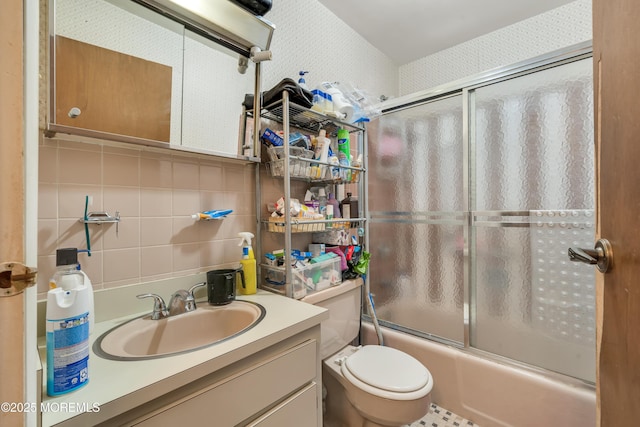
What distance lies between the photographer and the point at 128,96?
3.10 ft

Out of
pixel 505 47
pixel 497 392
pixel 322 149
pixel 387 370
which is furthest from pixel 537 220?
pixel 505 47

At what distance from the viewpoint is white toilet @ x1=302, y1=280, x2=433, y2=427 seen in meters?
1.05

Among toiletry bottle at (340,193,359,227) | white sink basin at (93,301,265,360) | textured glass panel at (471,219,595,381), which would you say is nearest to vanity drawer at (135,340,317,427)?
white sink basin at (93,301,265,360)

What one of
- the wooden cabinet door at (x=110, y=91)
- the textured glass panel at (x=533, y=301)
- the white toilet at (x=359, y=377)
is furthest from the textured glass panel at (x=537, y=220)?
the wooden cabinet door at (x=110, y=91)

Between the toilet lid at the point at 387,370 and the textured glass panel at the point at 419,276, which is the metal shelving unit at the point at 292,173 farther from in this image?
the toilet lid at the point at 387,370

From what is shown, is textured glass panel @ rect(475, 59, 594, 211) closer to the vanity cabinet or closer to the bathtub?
the bathtub

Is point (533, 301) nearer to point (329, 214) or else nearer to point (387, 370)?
point (387, 370)

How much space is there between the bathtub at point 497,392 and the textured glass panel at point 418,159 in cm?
80

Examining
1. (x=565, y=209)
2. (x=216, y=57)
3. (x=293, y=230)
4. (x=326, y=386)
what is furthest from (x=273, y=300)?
(x=565, y=209)

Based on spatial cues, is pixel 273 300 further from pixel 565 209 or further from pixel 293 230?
pixel 565 209

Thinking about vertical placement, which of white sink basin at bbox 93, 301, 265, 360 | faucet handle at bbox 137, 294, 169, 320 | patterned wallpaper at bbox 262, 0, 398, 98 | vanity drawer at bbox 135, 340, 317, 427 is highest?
patterned wallpaper at bbox 262, 0, 398, 98

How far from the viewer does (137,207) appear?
3.24 feet

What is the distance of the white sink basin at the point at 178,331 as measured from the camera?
795mm

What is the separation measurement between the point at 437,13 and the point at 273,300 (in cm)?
207
